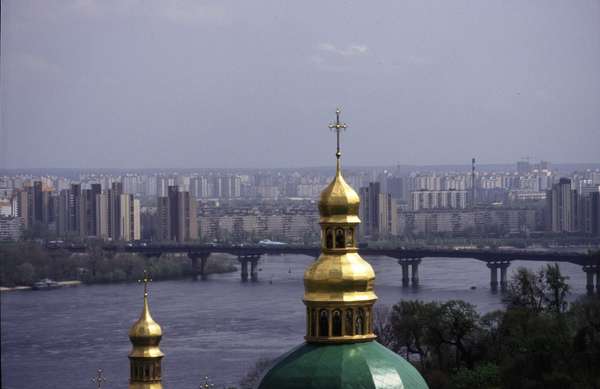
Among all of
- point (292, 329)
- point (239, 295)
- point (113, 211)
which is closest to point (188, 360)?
point (292, 329)

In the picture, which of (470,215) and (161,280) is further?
(470,215)

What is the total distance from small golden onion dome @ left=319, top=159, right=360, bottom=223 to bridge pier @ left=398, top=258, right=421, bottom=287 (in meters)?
27.4

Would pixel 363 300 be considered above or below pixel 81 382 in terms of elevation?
above

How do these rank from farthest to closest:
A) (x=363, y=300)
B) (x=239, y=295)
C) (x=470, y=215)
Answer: (x=470, y=215) < (x=239, y=295) < (x=363, y=300)

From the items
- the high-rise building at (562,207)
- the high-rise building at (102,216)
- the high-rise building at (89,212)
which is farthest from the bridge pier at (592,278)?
the high-rise building at (89,212)

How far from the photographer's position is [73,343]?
940 inches

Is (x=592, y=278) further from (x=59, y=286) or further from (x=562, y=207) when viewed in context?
(x=562, y=207)

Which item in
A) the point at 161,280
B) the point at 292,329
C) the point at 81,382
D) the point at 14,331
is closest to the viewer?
the point at 81,382

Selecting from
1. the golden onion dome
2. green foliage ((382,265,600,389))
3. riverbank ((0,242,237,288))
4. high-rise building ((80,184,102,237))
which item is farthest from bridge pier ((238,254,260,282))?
the golden onion dome

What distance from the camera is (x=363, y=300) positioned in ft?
22.6

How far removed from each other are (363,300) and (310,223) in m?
48.4

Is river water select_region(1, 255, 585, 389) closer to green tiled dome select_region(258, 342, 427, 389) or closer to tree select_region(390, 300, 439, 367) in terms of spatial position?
tree select_region(390, 300, 439, 367)

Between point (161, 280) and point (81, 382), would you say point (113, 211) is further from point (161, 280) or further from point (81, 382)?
point (81, 382)

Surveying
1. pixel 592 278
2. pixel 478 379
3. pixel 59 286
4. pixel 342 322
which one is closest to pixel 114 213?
pixel 59 286
